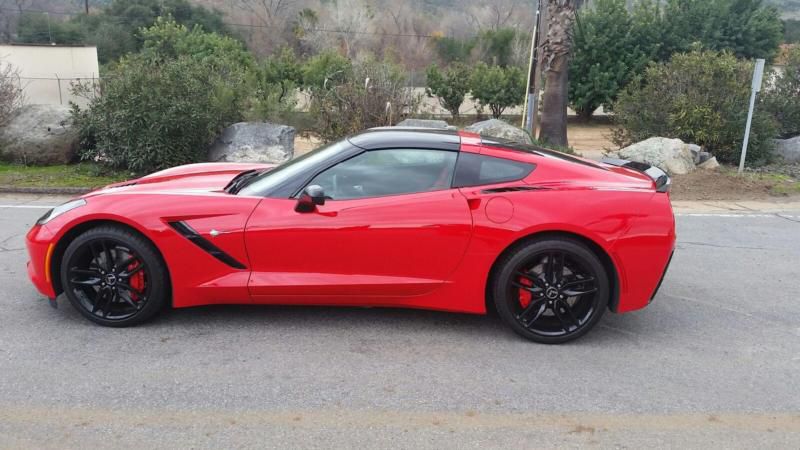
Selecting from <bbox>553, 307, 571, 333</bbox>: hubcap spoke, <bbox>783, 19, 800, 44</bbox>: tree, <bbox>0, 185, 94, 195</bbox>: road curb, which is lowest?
<bbox>0, 185, 94, 195</bbox>: road curb

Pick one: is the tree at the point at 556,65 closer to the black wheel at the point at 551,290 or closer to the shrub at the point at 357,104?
the shrub at the point at 357,104

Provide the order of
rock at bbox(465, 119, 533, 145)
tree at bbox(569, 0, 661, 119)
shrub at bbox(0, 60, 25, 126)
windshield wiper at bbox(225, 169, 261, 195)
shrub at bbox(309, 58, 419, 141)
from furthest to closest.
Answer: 1. tree at bbox(569, 0, 661, 119)
2. shrub at bbox(309, 58, 419, 141)
3. shrub at bbox(0, 60, 25, 126)
4. rock at bbox(465, 119, 533, 145)
5. windshield wiper at bbox(225, 169, 261, 195)

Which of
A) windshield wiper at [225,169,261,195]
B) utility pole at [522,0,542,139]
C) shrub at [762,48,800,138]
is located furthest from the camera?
shrub at [762,48,800,138]

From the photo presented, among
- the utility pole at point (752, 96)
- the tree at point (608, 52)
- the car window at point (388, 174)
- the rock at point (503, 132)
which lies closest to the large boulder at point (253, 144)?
the rock at point (503, 132)

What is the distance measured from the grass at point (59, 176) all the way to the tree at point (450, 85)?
1482 cm

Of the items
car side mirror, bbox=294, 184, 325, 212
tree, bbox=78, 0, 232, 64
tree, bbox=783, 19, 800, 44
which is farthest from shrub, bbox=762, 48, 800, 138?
tree, bbox=783, 19, 800, 44

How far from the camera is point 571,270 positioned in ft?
14.4

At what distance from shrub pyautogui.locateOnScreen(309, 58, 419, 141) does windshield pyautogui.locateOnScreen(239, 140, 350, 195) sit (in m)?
7.49

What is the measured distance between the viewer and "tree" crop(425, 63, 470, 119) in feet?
79.1

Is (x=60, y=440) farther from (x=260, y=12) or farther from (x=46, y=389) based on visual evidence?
(x=260, y=12)

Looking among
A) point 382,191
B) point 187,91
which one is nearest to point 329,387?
point 382,191

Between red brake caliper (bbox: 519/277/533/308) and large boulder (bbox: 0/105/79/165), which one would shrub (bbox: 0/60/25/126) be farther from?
red brake caliper (bbox: 519/277/533/308)

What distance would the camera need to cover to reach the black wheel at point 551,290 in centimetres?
432

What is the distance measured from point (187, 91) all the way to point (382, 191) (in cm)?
734
